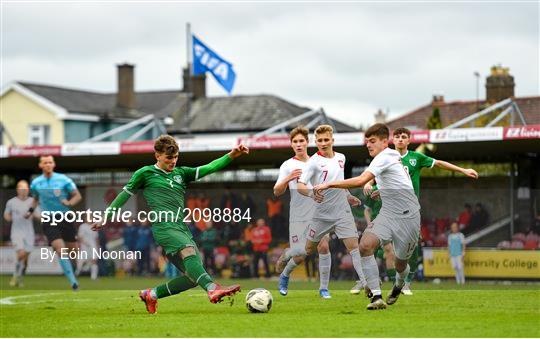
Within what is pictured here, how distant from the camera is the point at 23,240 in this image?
21.6 metres

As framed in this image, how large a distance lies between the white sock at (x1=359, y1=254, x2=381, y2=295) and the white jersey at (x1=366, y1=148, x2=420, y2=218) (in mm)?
786

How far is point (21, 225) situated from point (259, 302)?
7.22 meters

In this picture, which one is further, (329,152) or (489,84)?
(489,84)

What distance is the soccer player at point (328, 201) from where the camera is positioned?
15.9 m

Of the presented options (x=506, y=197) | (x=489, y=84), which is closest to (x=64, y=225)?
(x=506, y=197)

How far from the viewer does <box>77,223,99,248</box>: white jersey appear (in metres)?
19.3

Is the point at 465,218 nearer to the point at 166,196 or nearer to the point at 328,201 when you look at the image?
the point at 328,201

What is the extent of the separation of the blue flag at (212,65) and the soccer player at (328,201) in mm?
28908

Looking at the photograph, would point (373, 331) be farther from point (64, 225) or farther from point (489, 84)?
point (489, 84)

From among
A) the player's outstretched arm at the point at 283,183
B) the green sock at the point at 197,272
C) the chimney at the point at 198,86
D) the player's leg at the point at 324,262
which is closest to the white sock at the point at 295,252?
the player's leg at the point at 324,262

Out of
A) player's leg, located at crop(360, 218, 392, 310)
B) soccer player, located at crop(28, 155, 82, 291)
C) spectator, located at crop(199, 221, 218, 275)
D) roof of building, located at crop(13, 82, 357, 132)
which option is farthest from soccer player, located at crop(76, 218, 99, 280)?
roof of building, located at crop(13, 82, 357, 132)

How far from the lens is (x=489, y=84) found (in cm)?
5372

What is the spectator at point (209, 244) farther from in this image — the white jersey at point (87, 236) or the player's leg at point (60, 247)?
the player's leg at point (60, 247)

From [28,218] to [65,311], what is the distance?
387cm
